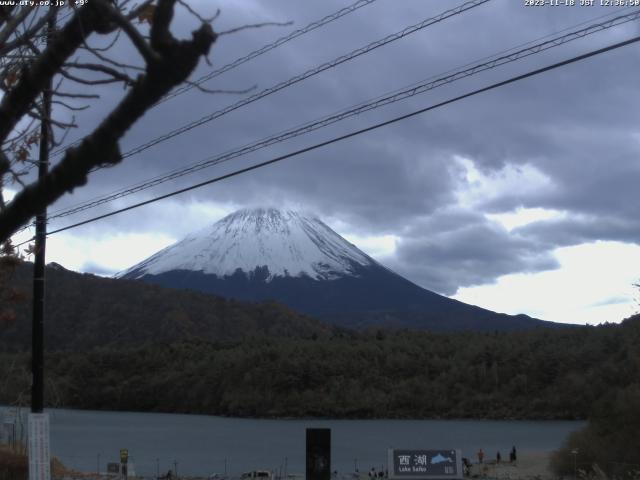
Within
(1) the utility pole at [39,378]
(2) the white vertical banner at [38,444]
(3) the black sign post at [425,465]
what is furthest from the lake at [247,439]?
(2) the white vertical banner at [38,444]

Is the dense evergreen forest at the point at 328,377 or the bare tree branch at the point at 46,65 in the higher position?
the bare tree branch at the point at 46,65

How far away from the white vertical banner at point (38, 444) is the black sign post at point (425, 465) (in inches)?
256

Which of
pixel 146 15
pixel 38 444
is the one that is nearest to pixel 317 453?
pixel 38 444

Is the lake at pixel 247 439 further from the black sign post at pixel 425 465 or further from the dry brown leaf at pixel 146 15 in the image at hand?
the dry brown leaf at pixel 146 15

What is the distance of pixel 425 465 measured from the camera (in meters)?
16.9

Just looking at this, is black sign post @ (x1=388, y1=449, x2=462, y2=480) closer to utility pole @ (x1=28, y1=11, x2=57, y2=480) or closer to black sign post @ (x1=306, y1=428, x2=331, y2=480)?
black sign post @ (x1=306, y1=428, x2=331, y2=480)

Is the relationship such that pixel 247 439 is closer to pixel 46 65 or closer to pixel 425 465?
pixel 425 465

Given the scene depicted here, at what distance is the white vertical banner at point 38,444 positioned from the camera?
12578 millimetres

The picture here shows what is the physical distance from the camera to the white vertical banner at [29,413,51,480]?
41.3 feet

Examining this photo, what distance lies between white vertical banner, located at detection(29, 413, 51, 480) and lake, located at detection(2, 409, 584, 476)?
31602mm

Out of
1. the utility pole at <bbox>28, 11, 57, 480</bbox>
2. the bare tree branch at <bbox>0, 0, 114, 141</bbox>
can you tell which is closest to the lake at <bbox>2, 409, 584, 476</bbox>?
the utility pole at <bbox>28, 11, 57, 480</bbox>

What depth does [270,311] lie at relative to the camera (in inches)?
5271

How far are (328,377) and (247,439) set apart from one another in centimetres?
2620

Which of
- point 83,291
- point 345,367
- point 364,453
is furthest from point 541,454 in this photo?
point 83,291
